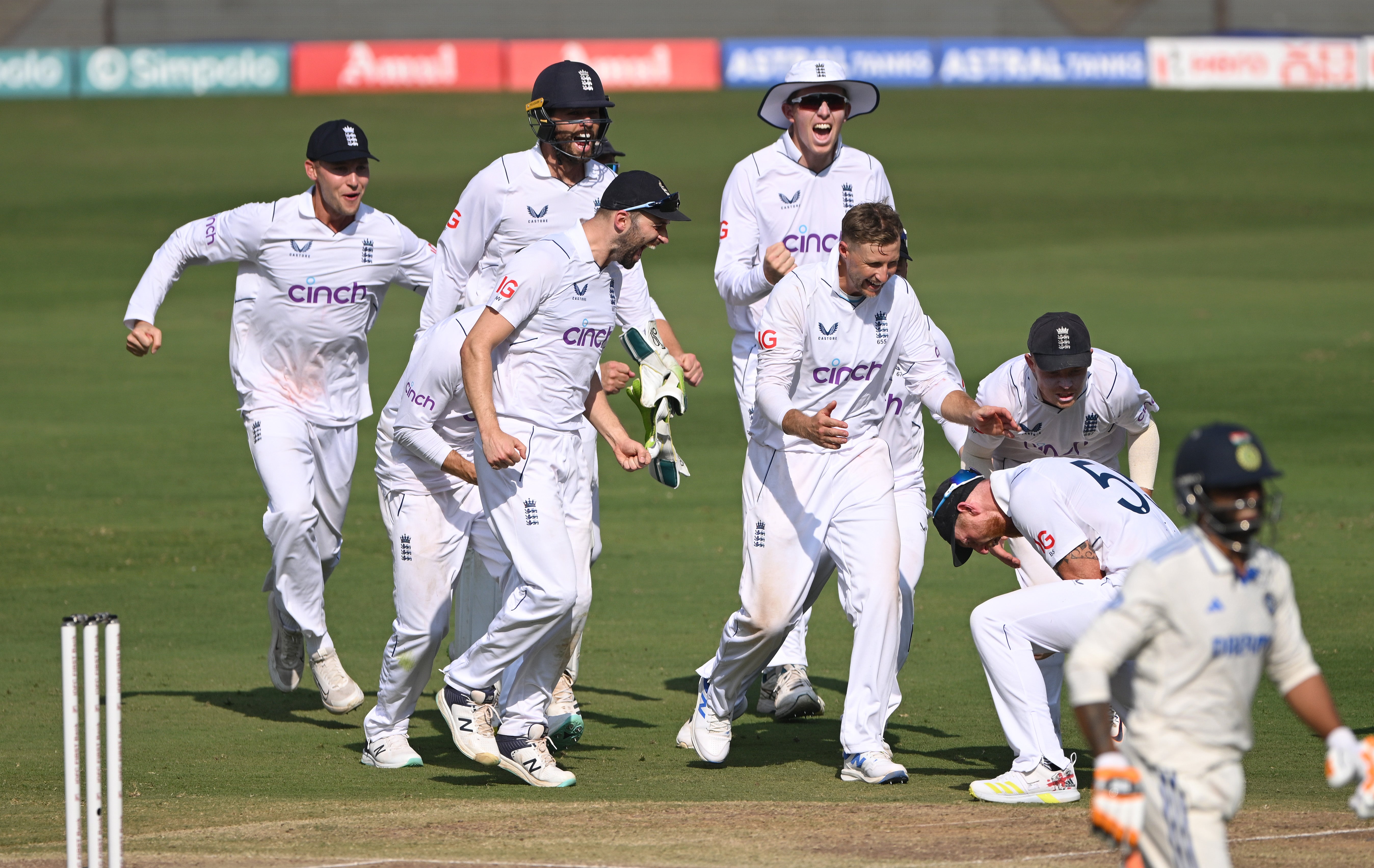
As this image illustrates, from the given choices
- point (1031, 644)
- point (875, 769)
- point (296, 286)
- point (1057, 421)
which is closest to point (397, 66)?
point (296, 286)

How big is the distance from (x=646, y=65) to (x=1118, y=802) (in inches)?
1635

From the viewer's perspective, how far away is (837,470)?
26.5 feet

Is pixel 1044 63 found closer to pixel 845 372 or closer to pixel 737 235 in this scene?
pixel 737 235

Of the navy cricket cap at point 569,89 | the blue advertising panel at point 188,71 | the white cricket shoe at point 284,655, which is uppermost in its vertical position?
the blue advertising panel at point 188,71

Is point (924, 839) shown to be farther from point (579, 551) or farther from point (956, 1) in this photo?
point (956, 1)

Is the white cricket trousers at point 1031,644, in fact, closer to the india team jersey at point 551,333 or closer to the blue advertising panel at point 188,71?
the india team jersey at point 551,333

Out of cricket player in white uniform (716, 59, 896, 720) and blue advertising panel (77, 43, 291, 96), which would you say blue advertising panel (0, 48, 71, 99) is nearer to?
blue advertising panel (77, 43, 291, 96)

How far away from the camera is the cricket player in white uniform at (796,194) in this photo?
9.59 m

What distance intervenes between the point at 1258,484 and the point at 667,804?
126 inches

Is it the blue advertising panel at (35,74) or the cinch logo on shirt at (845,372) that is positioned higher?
the blue advertising panel at (35,74)

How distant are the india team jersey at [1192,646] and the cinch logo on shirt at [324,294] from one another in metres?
5.83

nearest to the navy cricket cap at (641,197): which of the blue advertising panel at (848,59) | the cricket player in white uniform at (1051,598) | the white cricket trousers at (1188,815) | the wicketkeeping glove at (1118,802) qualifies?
the cricket player in white uniform at (1051,598)

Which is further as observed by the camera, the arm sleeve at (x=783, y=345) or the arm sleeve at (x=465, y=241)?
the arm sleeve at (x=465, y=241)

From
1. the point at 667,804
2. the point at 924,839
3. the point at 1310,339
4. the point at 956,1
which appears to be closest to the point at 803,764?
the point at 667,804
